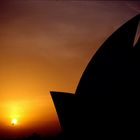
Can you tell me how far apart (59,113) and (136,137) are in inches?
218

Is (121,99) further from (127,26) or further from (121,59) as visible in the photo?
(127,26)

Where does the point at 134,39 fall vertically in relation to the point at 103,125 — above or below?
above

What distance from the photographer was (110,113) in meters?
18.5

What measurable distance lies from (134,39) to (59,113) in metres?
7.70

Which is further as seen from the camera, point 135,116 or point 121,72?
point 121,72

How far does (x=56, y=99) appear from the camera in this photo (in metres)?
19.3

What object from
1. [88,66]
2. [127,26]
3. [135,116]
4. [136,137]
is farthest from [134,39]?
[136,137]

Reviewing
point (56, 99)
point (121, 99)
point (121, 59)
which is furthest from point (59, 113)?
point (121, 59)

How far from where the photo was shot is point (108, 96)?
18953 millimetres

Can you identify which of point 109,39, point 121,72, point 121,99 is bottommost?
point 121,99

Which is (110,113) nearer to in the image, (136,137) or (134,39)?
(136,137)

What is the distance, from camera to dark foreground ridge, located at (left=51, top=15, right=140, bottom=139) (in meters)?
18.2

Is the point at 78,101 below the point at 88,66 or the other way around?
below

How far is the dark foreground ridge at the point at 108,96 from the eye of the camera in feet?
59.8
